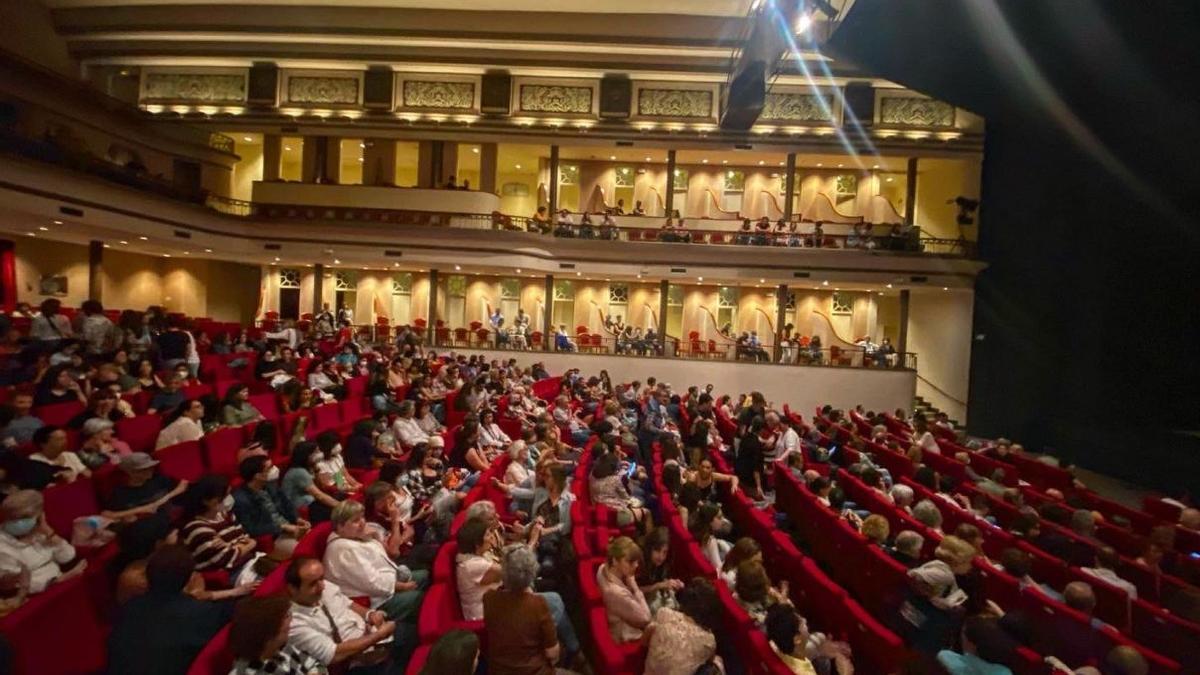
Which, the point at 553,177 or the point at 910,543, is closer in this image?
the point at 910,543

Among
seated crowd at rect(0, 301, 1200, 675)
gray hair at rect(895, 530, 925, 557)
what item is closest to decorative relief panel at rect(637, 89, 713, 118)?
seated crowd at rect(0, 301, 1200, 675)

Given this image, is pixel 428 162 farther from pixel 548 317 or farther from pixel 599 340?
pixel 599 340

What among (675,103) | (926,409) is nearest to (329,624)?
(926,409)

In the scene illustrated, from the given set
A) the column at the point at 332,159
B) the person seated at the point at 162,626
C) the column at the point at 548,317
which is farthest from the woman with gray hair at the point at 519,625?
the column at the point at 332,159

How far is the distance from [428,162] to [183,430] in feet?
51.6

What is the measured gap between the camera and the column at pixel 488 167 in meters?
19.5

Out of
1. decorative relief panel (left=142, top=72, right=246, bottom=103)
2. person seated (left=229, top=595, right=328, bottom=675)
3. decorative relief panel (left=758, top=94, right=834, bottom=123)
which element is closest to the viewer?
person seated (left=229, top=595, right=328, bottom=675)

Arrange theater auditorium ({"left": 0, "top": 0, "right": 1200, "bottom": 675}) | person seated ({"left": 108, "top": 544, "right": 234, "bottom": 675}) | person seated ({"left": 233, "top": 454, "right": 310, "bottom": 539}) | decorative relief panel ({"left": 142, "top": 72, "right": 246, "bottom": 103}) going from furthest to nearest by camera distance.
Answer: decorative relief panel ({"left": 142, "top": 72, "right": 246, "bottom": 103})
person seated ({"left": 233, "top": 454, "right": 310, "bottom": 539})
theater auditorium ({"left": 0, "top": 0, "right": 1200, "bottom": 675})
person seated ({"left": 108, "top": 544, "right": 234, "bottom": 675})

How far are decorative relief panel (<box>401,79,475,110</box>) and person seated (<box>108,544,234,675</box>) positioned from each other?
62.6ft

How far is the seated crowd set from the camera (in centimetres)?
257

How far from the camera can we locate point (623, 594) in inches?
123

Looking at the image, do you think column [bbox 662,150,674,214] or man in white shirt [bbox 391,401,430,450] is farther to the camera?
column [bbox 662,150,674,214]

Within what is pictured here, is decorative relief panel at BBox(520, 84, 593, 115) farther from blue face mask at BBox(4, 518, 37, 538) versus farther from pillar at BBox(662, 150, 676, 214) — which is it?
blue face mask at BBox(4, 518, 37, 538)

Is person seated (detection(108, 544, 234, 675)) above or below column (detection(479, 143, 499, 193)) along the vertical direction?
below
